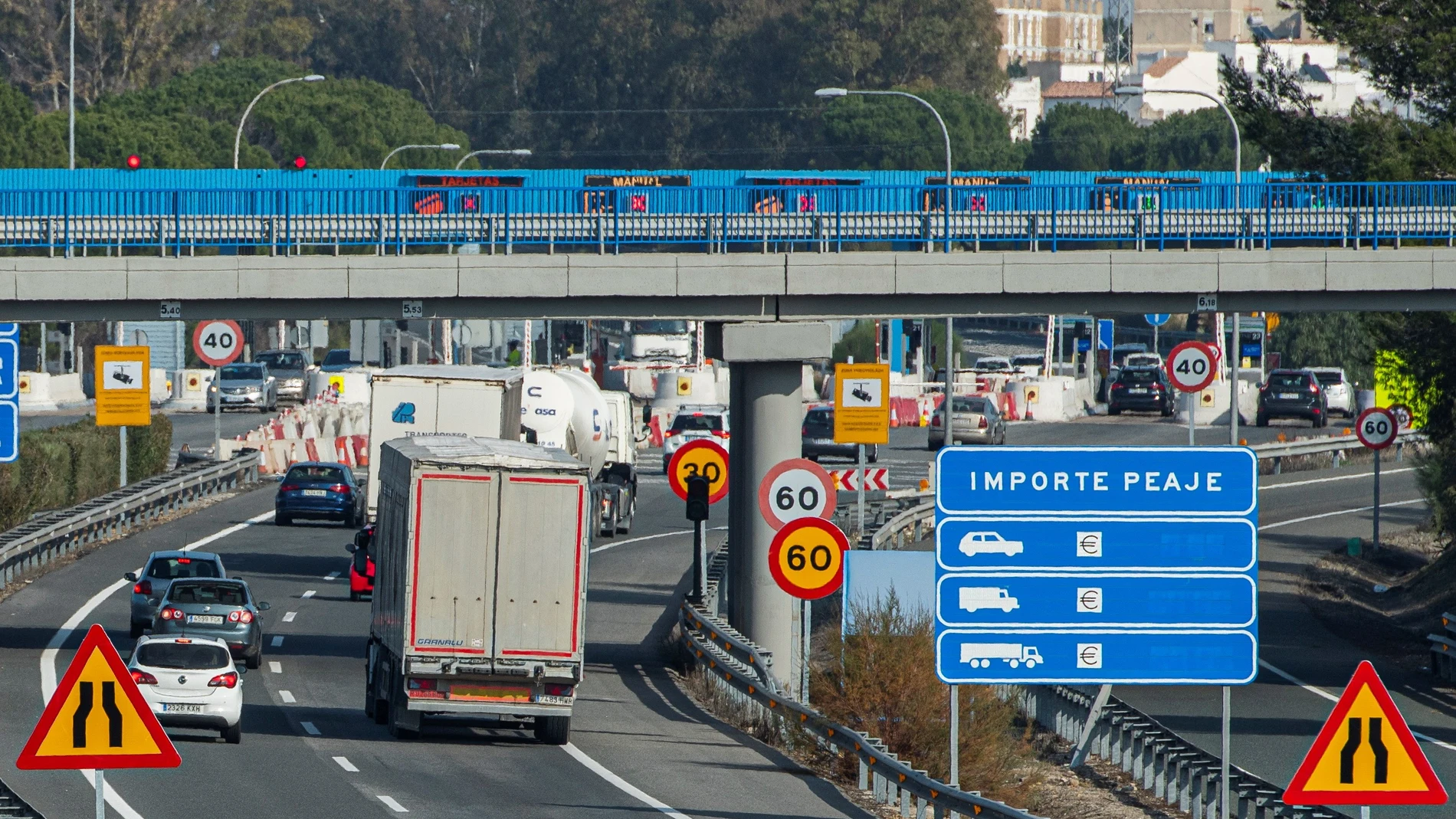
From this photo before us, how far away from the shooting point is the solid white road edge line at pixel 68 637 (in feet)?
60.7

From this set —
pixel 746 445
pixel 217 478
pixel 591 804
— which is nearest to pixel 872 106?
pixel 217 478

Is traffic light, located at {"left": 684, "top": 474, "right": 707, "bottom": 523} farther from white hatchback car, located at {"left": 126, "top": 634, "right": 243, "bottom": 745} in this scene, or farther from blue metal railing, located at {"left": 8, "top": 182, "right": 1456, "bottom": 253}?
white hatchback car, located at {"left": 126, "top": 634, "right": 243, "bottom": 745}

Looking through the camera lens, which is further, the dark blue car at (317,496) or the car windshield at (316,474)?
the car windshield at (316,474)

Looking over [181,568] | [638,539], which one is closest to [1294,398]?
[638,539]

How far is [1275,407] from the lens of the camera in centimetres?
6906

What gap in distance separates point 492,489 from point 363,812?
484 centimetres

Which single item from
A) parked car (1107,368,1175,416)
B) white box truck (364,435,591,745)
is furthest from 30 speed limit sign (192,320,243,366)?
parked car (1107,368,1175,416)

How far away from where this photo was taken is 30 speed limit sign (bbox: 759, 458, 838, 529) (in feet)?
69.1

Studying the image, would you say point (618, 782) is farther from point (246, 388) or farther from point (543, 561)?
point (246, 388)

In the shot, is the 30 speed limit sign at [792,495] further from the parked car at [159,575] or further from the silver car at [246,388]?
the silver car at [246,388]

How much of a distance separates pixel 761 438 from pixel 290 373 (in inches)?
2061

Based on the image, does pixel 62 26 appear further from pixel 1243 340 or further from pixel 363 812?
pixel 363 812

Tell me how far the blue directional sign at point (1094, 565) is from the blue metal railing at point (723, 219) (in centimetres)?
1316

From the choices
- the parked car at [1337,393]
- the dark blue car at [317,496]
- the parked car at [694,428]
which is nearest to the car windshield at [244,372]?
the parked car at [694,428]
